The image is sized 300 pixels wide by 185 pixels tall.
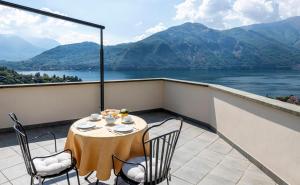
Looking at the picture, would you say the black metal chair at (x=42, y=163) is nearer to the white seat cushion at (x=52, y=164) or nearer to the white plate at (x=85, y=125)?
the white seat cushion at (x=52, y=164)

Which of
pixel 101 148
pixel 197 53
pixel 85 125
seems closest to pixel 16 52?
pixel 197 53

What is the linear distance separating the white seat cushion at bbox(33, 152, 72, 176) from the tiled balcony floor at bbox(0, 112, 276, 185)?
0.50 meters

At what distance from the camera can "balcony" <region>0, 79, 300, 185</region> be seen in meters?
2.81

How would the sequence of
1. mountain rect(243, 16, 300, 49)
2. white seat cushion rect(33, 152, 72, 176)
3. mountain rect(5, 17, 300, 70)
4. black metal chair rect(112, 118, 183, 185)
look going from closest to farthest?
black metal chair rect(112, 118, 183, 185)
white seat cushion rect(33, 152, 72, 176)
mountain rect(5, 17, 300, 70)
mountain rect(243, 16, 300, 49)

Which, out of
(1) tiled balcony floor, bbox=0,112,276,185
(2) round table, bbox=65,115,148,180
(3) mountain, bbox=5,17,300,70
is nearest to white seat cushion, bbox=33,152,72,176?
(2) round table, bbox=65,115,148,180

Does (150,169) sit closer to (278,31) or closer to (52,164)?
(52,164)

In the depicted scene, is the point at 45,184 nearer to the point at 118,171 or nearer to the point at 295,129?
the point at 118,171

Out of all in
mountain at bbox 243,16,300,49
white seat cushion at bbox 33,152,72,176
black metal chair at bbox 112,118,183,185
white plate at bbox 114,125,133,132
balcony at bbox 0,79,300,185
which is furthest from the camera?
mountain at bbox 243,16,300,49

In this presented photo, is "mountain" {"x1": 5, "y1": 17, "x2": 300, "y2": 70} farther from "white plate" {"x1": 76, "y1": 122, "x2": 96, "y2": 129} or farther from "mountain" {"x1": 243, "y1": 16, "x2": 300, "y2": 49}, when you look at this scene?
"mountain" {"x1": 243, "y1": 16, "x2": 300, "y2": 49}

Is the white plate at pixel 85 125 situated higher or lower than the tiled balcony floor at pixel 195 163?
higher

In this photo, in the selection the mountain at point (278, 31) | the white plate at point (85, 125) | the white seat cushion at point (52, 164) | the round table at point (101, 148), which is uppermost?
the mountain at point (278, 31)

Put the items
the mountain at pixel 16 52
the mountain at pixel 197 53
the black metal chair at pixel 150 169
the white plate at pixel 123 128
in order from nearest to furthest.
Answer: the black metal chair at pixel 150 169
the white plate at pixel 123 128
the mountain at pixel 197 53
the mountain at pixel 16 52

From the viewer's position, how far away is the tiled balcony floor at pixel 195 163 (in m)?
2.83

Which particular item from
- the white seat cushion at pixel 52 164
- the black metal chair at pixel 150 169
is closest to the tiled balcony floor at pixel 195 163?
the white seat cushion at pixel 52 164
